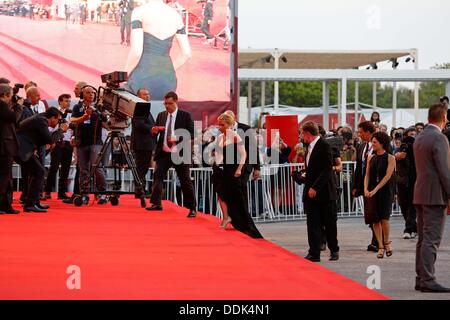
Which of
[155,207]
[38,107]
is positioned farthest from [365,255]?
[38,107]

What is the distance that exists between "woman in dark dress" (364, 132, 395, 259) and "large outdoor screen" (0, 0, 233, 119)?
1010cm

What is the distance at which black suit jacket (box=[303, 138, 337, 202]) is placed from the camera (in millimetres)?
14328

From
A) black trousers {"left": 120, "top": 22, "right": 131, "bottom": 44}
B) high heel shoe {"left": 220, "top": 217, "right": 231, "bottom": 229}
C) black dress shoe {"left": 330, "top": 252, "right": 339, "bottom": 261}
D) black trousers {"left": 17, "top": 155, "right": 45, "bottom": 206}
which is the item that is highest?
black trousers {"left": 120, "top": 22, "right": 131, "bottom": 44}

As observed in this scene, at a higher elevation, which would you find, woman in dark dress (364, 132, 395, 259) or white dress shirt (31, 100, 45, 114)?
white dress shirt (31, 100, 45, 114)

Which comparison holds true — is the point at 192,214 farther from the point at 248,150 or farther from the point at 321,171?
the point at 321,171

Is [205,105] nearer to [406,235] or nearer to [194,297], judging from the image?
[406,235]

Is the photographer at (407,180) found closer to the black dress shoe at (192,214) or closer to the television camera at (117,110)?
the black dress shoe at (192,214)

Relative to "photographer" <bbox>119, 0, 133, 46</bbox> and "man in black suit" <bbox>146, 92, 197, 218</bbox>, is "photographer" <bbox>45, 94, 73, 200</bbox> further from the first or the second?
"photographer" <bbox>119, 0, 133, 46</bbox>

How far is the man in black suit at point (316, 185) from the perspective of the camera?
46.9 feet

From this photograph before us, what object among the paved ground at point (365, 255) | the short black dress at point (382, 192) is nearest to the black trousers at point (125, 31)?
the paved ground at point (365, 255)

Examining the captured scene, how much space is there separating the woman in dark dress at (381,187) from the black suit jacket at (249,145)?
5.89 feet

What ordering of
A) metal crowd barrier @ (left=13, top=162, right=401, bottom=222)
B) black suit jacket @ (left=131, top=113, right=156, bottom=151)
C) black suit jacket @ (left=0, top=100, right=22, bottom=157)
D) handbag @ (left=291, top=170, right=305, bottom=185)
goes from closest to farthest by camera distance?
handbag @ (left=291, top=170, right=305, bottom=185)
black suit jacket @ (left=0, top=100, right=22, bottom=157)
black suit jacket @ (left=131, top=113, right=156, bottom=151)
metal crowd barrier @ (left=13, top=162, right=401, bottom=222)

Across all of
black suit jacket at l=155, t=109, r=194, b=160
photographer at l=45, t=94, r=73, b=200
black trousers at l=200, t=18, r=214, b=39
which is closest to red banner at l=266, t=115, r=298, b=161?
black trousers at l=200, t=18, r=214, b=39

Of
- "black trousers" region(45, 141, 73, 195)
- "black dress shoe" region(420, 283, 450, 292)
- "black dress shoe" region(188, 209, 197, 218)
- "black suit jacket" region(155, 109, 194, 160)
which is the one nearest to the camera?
"black dress shoe" region(420, 283, 450, 292)
